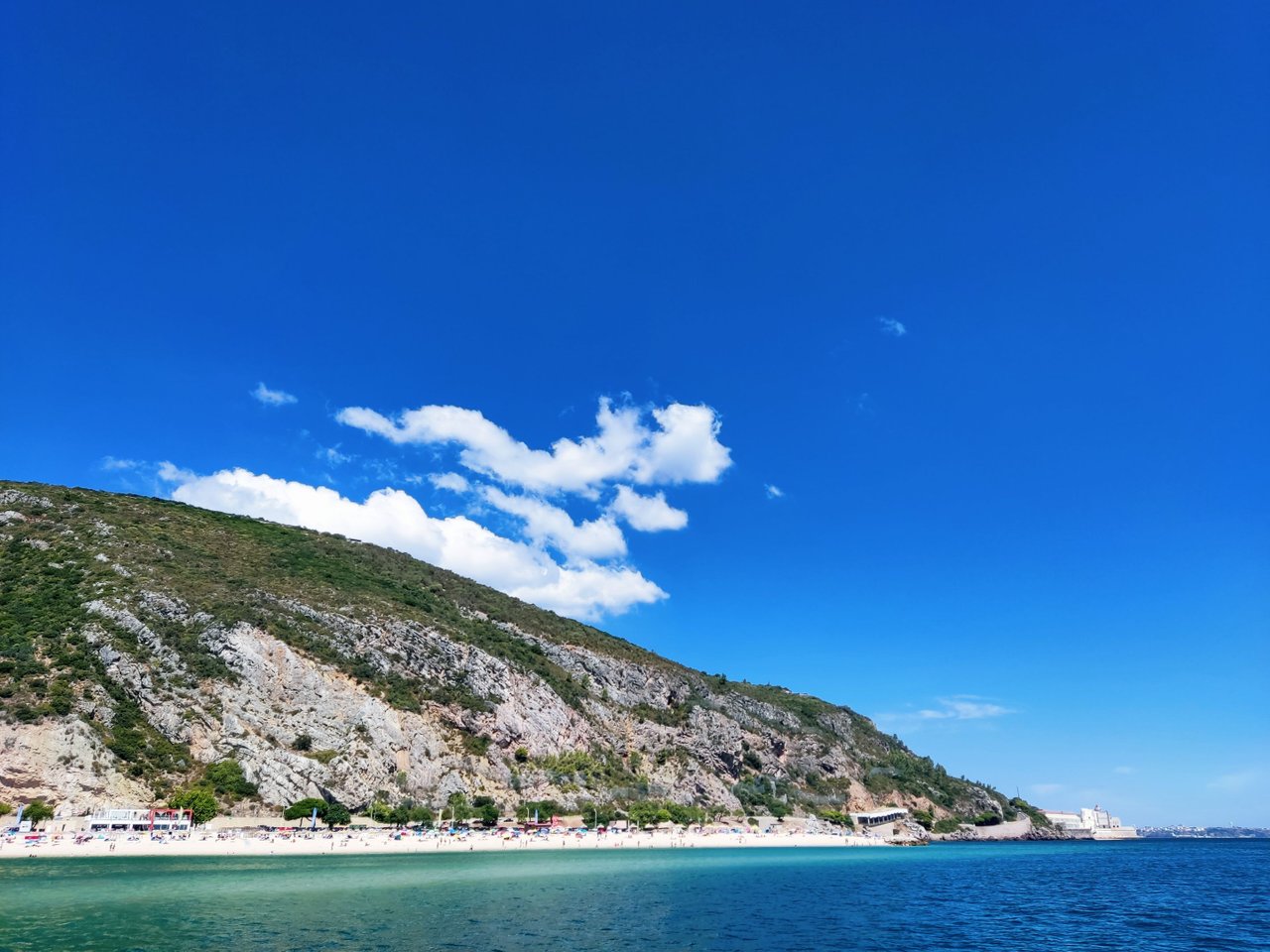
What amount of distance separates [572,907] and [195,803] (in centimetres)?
4298

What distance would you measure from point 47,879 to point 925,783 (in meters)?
176

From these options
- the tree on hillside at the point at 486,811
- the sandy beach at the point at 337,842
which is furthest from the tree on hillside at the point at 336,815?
the tree on hillside at the point at 486,811

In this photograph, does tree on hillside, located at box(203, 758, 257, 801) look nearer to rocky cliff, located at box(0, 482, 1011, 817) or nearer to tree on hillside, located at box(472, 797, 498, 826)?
rocky cliff, located at box(0, 482, 1011, 817)

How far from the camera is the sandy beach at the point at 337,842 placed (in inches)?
2167

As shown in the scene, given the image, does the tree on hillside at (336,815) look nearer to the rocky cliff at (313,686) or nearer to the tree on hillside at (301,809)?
the tree on hillside at (301,809)

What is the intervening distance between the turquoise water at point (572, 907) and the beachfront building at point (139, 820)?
647cm

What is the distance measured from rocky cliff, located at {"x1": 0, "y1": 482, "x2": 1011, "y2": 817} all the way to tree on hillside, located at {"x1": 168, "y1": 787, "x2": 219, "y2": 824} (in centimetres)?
252

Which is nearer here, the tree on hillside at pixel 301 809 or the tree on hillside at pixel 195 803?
the tree on hillside at pixel 195 803

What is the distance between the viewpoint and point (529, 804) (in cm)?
9275

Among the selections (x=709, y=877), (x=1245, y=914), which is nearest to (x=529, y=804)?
(x=709, y=877)

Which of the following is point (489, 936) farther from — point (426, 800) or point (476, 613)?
point (476, 613)

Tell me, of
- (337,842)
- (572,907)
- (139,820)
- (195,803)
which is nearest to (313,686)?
(195,803)

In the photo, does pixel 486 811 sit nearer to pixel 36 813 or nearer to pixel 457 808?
pixel 457 808

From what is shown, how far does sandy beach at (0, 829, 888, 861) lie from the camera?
55.0 metres
